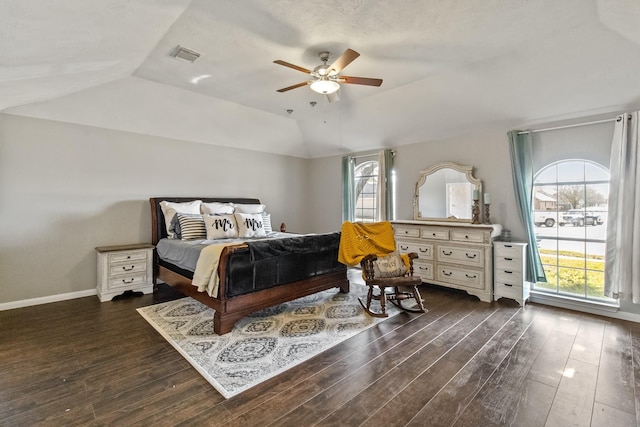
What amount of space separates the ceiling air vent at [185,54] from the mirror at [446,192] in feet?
12.4

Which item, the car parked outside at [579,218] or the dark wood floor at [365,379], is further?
the car parked outside at [579,218]

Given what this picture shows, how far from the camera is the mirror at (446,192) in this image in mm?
4520

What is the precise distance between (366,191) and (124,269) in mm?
4324

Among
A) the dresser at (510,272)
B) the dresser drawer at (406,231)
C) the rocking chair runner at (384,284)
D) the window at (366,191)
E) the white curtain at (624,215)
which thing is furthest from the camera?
the window at (366,191)

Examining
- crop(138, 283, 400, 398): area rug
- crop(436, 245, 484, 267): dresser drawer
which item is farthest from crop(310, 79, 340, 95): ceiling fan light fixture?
crop(436, 245, 484, 267): dresser drawer

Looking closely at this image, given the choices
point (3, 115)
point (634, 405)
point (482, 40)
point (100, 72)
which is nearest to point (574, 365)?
point (634, 405)

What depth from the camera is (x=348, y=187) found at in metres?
6.12

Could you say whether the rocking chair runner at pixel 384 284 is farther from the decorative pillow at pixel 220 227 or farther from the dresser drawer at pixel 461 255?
the decorative pillow at pixel 220 227

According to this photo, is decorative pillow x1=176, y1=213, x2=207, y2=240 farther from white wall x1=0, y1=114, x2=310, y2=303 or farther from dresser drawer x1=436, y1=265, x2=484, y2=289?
dresser drawer x1=436, y1=265, x2=484, y2=289

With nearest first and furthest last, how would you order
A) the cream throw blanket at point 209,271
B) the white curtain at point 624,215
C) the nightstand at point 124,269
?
the cream throw blanket at point 209,271 → the white curtain at point 624,215 → the nightstand at point 124,269

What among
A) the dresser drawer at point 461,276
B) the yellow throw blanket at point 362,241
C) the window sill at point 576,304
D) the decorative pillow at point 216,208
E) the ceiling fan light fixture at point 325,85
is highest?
the ceiling fan light fixture at point 325,85

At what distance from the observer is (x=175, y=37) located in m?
2.79

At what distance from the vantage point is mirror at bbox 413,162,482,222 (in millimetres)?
4520

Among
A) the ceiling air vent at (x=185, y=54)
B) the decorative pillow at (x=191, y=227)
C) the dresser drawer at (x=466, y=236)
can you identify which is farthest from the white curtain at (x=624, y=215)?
the decorative pillow at (x=191, y=227)
